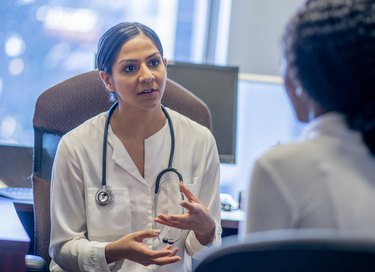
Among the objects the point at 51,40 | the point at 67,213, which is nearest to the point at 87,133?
the point at 67,213

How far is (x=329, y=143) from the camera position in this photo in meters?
0.94

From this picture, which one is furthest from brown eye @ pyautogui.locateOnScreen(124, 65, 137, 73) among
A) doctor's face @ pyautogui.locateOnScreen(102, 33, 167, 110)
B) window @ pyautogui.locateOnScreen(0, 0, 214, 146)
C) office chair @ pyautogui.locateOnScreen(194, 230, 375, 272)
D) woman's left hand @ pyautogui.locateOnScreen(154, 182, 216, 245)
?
window @ pyautogui.locateOnScreen(0, 0, 214, 146)

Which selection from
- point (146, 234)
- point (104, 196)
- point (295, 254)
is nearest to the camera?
point (295, 254)

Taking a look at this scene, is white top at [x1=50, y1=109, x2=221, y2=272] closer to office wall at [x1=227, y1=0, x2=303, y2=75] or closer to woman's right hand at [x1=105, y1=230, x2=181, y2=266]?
woman's right hand at [x1=105, y1=230, x2=181, y2=266]

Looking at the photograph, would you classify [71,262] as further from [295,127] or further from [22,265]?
[295,127]

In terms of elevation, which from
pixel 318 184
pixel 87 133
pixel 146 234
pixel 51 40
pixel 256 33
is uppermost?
pixel 256 33

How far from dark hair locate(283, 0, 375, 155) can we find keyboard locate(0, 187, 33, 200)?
1.51 m

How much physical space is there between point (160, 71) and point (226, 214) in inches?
25.9

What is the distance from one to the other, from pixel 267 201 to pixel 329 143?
0.12 meters

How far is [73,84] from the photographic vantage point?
2.02 m

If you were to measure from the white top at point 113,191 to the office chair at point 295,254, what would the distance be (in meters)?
1.02

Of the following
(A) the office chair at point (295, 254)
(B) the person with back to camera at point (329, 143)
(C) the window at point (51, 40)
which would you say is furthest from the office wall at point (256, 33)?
(A) the office chair at point (295, 254)

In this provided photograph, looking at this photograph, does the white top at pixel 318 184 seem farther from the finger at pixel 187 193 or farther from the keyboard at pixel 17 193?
the keyboard at pixel 17 193

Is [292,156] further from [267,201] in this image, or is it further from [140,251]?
[140,251]
